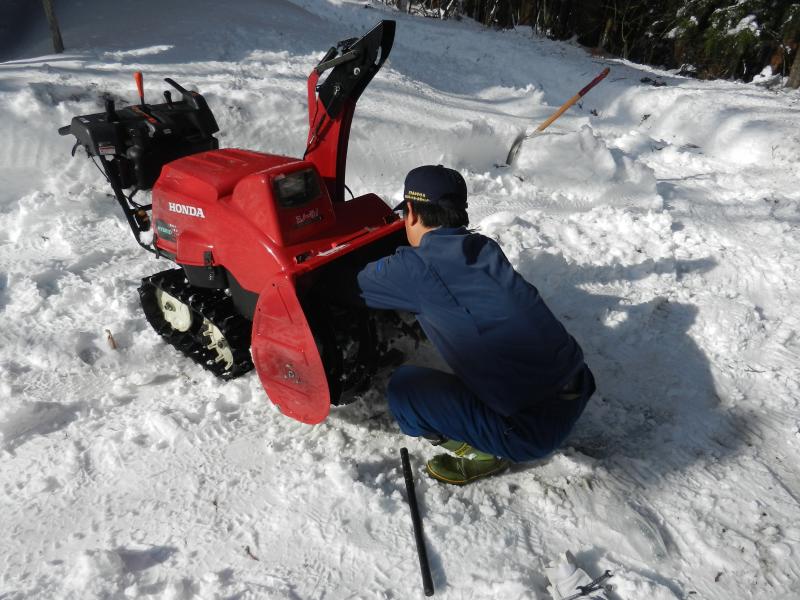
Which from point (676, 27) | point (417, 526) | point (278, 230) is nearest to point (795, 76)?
point (676, 27)

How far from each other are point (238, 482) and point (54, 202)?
3.16 meters

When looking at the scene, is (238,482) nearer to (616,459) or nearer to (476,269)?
(476,269)

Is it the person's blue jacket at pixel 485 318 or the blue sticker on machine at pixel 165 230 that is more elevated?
the person's blue jacket at pixel 485 318

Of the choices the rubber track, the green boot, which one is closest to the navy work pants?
the green boot

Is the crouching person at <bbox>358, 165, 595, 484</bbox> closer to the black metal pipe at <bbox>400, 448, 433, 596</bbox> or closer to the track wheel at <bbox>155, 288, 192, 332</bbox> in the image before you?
the black metal pipe at <bbox>400, 448, 433, 596</bbox>

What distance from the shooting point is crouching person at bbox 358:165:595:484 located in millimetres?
1977

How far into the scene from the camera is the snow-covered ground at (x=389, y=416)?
204 cm

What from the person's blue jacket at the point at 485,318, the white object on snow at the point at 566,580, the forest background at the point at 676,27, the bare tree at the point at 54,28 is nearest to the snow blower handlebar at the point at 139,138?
the person's blue jacket at the point at 485,318

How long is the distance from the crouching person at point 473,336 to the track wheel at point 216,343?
963 millimetres

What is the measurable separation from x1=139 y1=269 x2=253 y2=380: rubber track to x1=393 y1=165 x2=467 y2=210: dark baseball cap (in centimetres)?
117

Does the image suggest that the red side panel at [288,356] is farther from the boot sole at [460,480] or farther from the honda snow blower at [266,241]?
the boot sole at [460,480]

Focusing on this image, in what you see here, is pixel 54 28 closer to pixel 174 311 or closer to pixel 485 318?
pixel 174 311

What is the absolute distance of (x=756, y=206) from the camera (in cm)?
478

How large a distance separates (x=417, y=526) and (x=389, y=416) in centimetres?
67
